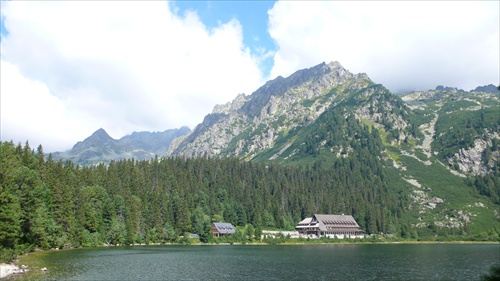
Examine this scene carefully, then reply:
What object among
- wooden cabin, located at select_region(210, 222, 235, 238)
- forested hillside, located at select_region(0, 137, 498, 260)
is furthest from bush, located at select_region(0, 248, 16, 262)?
wooden cabin, located at select_region(210, 222, 235, 238)

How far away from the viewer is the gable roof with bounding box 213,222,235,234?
17373 centimetres

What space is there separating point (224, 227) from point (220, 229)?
274 cm

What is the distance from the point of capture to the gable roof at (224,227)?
17373 cm

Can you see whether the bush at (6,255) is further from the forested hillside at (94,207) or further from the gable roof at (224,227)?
the gable roof at (224,227)

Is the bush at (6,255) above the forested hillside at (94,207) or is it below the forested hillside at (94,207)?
below

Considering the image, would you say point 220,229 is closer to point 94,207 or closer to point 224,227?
point 224,227

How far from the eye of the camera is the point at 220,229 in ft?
571

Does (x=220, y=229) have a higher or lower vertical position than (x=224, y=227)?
lower

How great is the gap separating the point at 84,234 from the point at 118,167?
66.0 metres

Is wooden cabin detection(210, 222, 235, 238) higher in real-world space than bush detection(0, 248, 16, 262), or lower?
higher

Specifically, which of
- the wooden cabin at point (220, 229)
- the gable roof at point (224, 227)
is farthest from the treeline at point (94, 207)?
the wooden cabin at point (220, 229)

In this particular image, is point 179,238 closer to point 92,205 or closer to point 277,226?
point 92,205

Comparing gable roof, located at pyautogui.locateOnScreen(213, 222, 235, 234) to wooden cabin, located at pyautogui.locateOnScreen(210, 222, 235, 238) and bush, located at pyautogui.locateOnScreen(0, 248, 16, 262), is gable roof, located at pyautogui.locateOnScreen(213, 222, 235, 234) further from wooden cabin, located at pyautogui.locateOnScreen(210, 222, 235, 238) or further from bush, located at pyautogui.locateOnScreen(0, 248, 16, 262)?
bush, located at pyautogui.locateOnScreen(0, 248, 16, 262)

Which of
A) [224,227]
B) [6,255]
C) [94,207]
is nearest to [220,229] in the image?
[224,227]
